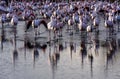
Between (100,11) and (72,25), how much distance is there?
10.7 m

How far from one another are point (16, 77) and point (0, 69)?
1415mm

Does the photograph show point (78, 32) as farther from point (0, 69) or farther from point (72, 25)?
point (0, 69)

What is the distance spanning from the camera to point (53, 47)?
2195 cm

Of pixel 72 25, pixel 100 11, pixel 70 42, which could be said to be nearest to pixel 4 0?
pixel 100 11

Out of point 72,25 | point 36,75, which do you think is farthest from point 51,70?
point 72,25

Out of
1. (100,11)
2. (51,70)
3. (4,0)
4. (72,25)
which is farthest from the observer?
(4,0)

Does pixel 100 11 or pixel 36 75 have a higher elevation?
pixel 100 11

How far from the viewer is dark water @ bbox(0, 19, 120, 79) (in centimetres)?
1714

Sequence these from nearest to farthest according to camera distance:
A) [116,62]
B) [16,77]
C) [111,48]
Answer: [16,77]
[116,62]
[111,48]

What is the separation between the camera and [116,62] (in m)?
19.0

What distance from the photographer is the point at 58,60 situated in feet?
63.6

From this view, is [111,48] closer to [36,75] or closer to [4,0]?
[36,75]

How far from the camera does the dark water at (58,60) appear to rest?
56.2 ft

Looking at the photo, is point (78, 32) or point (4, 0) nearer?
point (78, 32)
